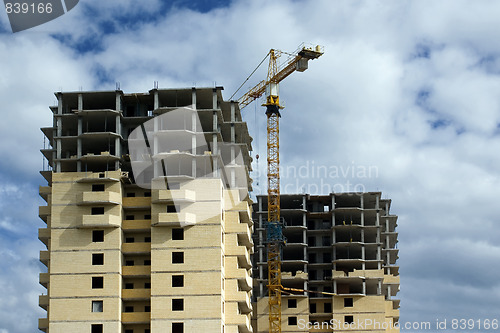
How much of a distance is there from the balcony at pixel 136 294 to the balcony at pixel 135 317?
1.94 m

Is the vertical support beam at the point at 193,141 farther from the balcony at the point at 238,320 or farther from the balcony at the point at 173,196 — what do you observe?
the balcony at the point at 238,320

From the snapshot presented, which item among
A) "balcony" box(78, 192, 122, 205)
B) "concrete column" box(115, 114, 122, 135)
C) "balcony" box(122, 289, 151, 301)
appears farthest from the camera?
"concrete column" box(115, 114, 122, 135)

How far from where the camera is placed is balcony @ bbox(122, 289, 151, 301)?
127188mm

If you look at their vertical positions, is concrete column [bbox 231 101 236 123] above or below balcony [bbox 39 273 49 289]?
above

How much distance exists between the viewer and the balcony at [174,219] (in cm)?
12681

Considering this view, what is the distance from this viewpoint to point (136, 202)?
429 feet

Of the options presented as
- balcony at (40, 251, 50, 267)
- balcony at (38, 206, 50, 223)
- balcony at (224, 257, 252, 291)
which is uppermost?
balcony at (38, 206, 50, 223)

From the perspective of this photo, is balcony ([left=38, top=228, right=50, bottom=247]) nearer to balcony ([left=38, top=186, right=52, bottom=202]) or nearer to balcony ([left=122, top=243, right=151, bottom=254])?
balcony ([left=38, top=186, right=52, bottom=202])

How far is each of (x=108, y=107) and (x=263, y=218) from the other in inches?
1955

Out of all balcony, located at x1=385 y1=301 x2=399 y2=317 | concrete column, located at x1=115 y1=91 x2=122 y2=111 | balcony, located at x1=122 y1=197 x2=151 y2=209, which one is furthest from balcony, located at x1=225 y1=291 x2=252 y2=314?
balcony, located at x1=385 y1=301 x2=399 y2=317

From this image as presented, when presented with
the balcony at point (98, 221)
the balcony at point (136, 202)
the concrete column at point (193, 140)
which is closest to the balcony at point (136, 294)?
the balcony at point (98, 221)

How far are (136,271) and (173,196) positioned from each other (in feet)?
35.8

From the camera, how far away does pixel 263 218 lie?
176 meters

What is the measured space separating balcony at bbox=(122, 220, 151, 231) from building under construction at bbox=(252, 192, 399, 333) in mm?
46250
